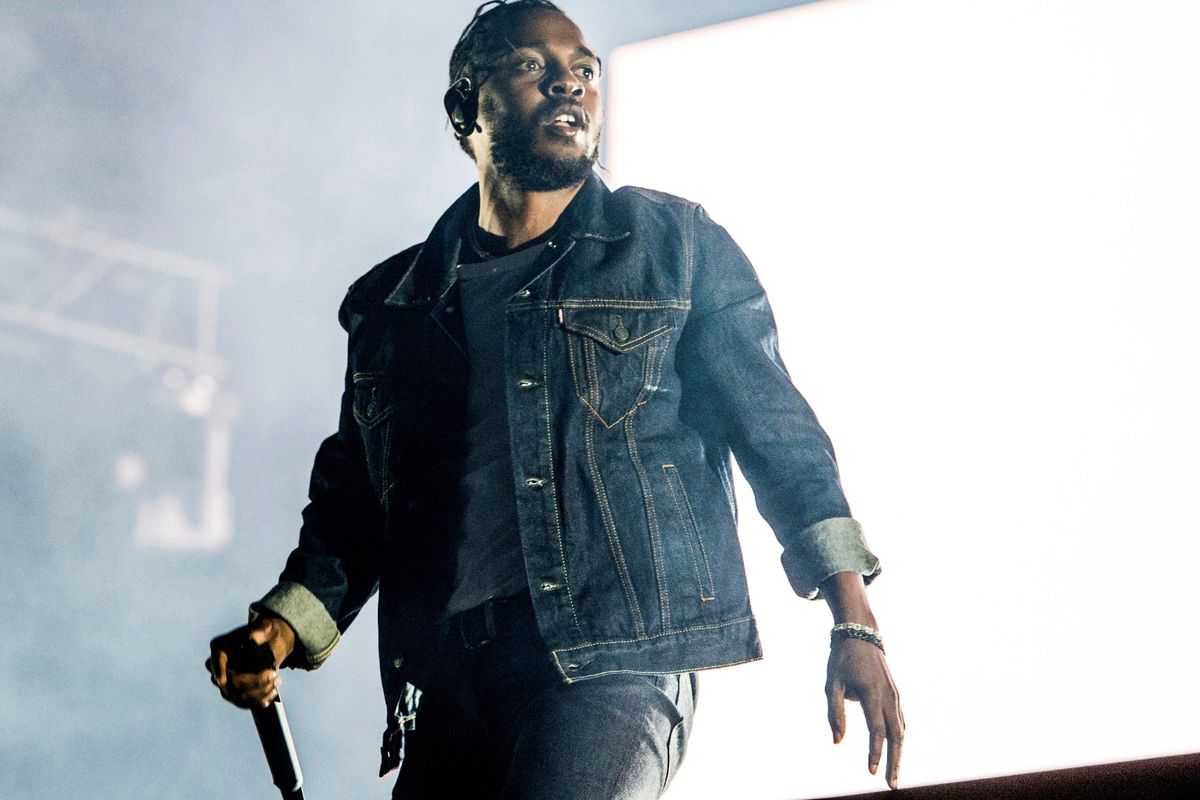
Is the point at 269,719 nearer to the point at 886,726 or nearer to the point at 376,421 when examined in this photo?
the point at 376,421

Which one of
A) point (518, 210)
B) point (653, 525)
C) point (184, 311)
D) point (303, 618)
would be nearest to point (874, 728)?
point (653, 525)

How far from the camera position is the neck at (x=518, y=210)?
5.37ft

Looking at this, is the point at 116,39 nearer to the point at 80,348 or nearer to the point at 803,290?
the point at 80,348

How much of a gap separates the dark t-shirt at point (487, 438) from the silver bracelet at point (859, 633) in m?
0.33

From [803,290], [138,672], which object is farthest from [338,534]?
[138,672]

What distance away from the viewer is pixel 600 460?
1380 mm

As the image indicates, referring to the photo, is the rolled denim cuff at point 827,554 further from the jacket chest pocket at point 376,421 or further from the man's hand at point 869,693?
the jacket chest pocket at point 376,421

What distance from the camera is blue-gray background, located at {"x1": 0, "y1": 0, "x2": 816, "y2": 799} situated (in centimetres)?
254

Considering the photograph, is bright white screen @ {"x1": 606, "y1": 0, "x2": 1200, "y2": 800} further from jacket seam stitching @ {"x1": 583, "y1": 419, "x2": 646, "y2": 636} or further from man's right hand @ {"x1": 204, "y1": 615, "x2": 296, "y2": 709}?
man's right hand @ {"x1": 204, "y1": 615, "x2": 296, "y2": 709}

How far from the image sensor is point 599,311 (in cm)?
149

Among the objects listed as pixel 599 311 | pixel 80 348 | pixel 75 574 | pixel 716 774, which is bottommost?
pixel 716 774

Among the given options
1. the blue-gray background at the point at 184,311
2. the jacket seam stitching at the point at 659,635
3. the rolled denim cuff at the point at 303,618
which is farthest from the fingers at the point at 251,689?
the blue-gray background at the point at 184,311

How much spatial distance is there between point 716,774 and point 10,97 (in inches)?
83.7

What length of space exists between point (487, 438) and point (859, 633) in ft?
1.55
